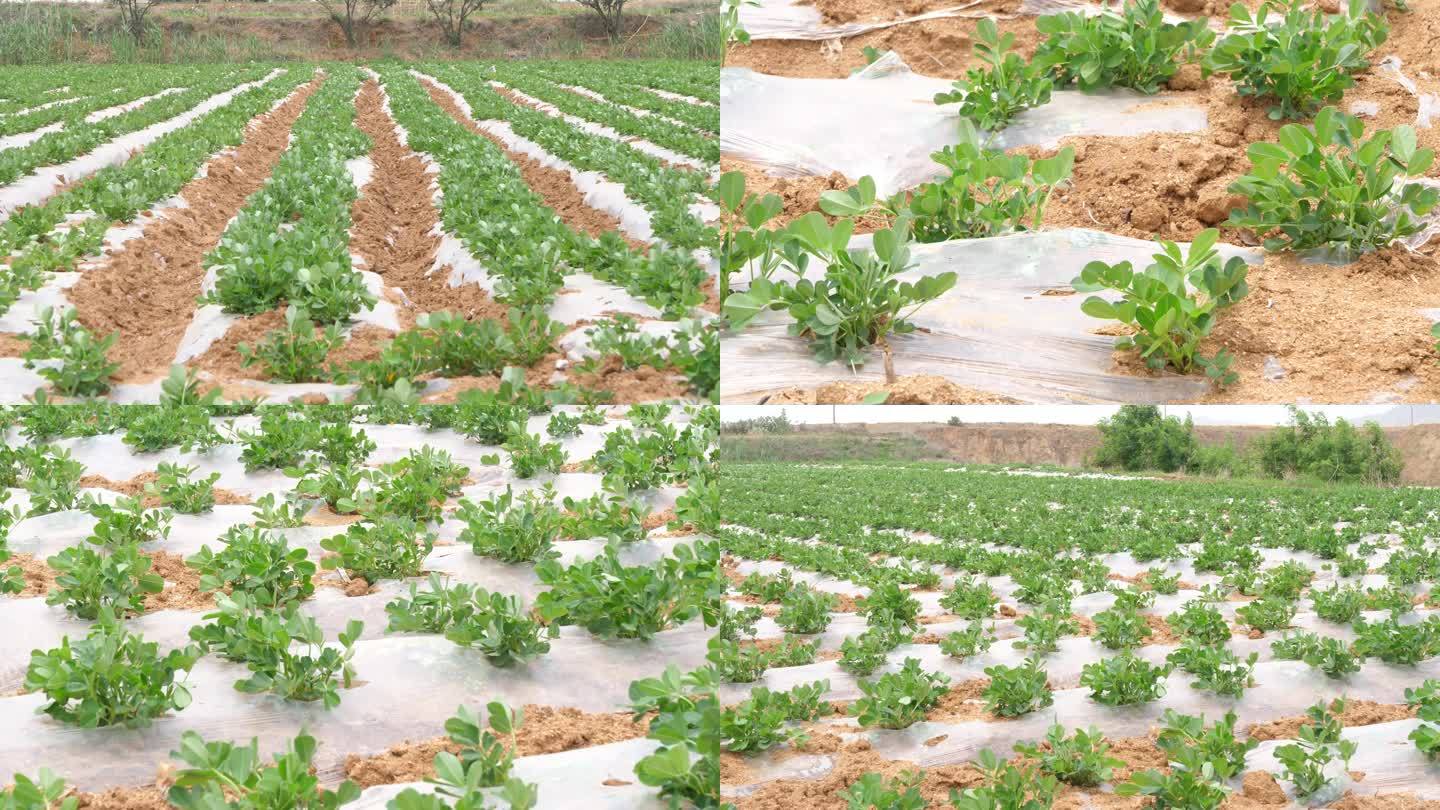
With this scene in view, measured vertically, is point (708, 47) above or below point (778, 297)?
above

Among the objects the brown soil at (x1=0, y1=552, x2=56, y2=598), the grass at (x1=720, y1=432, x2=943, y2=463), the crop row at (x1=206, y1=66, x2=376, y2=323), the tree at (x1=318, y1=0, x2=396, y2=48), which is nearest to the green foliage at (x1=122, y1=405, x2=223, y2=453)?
the crop row at (x1=206, y1=66, x2=376, y2=323)

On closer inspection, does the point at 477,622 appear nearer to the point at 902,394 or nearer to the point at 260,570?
the point at 260,570

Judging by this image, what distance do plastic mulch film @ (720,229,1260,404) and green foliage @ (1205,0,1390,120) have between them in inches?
42.9

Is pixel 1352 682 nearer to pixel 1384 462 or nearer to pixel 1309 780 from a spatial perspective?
pixel 1384 462

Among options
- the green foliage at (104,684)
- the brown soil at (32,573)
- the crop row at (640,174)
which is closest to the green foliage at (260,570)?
the brown soil at (32,573)

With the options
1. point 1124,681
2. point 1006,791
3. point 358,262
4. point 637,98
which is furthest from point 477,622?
point 637,98

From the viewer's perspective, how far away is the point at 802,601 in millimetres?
4023

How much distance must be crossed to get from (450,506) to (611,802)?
7.27 ft

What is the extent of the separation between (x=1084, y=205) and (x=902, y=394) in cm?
130

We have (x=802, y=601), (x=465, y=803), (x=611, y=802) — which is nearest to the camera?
(x=465, y=803)

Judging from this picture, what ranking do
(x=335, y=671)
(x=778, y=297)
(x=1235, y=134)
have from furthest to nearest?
(x=1235, y=134)
(x=335, y=671)
(x=778, y=297)

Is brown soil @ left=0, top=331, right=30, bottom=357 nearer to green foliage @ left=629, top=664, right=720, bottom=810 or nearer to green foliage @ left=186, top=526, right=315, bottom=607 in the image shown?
green foliage @ left=186, top=526, right=315, bottom=607

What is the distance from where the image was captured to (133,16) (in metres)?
42.2

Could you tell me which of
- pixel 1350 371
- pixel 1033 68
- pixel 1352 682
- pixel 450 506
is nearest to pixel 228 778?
pixel 450 506
